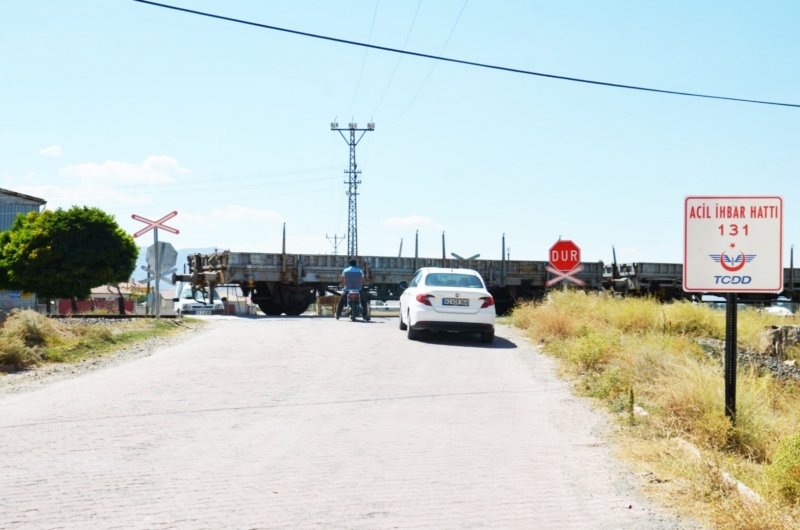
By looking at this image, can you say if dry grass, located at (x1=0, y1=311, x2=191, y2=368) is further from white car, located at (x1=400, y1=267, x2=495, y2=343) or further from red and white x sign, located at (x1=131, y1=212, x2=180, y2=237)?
white car, located at (x1=400, y1=267, x2=495, y2=343)

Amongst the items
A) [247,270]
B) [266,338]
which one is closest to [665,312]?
[266,338]

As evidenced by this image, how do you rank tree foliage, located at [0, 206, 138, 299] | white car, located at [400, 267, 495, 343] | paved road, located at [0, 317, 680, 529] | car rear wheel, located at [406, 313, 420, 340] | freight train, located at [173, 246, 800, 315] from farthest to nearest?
tree foliage, located at [0, 206, 138, 299] → freight train, located at [173, 246, 800, 315] → car rear wheel, located at [406, 313, 420, 340] → white car, located at [400, 267, 495, 343] → paved road, located at [0, 317, 680, 529]

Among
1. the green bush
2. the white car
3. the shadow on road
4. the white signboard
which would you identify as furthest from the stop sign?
the green bush

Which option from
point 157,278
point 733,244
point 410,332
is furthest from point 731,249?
point 157,278

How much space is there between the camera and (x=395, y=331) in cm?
1958

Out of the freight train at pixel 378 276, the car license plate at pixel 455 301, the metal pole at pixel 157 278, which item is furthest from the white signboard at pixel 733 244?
the freight train at pixel 378 276

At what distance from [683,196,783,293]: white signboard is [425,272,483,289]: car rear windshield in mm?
9960

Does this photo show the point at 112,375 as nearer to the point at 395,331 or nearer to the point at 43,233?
the point at 395,331

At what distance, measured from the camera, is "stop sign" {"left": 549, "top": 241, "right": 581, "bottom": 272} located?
22.1 metres

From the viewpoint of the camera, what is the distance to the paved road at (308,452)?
17.4 feet

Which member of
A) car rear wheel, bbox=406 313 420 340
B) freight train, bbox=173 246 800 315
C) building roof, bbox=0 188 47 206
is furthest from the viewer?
building roof, bbox=0 188 47 206

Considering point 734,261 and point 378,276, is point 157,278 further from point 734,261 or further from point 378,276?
point 734,261

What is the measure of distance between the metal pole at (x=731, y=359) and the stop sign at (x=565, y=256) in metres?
14.6

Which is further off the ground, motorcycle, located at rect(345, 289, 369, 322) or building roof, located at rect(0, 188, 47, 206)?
building roof, located at rect(0, 188, 47, 206)
